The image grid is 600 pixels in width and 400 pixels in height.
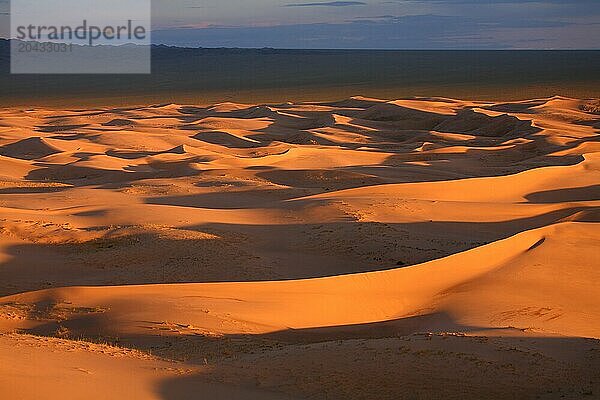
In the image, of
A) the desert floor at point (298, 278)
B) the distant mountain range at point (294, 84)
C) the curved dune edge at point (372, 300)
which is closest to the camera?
the desert floor at point (298, 278)

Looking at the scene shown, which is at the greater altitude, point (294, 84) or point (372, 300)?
point (294, 84)

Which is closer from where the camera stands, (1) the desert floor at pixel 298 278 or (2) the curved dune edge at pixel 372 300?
(1) the desert floor at pixel 298 278

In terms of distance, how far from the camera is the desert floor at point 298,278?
5426mm

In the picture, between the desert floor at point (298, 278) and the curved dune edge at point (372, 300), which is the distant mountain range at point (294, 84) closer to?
the desert floor at point (298, 278)

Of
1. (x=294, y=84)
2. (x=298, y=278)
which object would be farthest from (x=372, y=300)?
(x=294, y=84)

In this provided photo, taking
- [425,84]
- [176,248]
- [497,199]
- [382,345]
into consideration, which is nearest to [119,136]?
[497,199]

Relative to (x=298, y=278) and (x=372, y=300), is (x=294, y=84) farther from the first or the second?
(x=372, y=300)

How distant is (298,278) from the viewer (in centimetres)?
978

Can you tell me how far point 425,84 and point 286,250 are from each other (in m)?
64.6

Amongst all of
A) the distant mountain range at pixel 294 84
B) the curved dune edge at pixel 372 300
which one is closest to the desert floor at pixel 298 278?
the curved dune edge at pixel 372 300

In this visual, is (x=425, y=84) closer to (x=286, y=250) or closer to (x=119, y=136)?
(x=119, y=136)

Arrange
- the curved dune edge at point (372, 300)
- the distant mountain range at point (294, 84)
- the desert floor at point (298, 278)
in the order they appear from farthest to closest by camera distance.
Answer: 1. the distant mountain range at point (294, 84)
2. the curved dune edge at point (372, 300)
3. the desert floor at point (298, 278)

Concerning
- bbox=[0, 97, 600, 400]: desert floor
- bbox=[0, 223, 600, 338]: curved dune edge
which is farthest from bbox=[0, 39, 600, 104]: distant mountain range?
bbox=[0, 223, 600, 338]: curved dune edge

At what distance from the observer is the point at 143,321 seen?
23.8 ft
